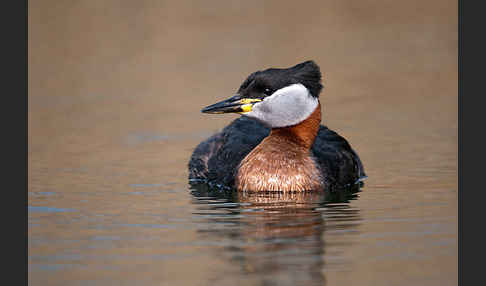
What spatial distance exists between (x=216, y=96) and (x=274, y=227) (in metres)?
8.62

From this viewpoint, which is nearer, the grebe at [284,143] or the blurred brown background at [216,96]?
the blurred brown background at [216,96]

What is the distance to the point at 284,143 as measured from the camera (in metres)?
11.9

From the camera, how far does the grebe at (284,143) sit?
11.6 meters

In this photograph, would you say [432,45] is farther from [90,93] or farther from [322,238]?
[322,238]

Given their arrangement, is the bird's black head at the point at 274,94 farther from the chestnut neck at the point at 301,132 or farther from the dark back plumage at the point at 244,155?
the dark back plumage at the point at 244,155

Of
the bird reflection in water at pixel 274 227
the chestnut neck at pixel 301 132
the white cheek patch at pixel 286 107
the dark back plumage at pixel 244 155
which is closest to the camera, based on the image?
the bird reflection in water at pixel 274 227

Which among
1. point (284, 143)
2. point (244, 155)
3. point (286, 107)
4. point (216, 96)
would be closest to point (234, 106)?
point (286, 107)

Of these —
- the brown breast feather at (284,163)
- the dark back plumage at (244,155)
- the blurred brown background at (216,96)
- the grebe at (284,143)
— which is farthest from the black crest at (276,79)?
the blurred brown background at (216,96)

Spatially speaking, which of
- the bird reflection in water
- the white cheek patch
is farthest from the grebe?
the bird reflection in water

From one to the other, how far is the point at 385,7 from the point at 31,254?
59.7 ft

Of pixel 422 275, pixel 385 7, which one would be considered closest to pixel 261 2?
pixel 385 7

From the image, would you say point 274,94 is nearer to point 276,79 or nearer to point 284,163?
point 276,79

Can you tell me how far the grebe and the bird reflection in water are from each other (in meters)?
0.19

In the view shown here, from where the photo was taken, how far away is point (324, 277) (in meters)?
7.89
